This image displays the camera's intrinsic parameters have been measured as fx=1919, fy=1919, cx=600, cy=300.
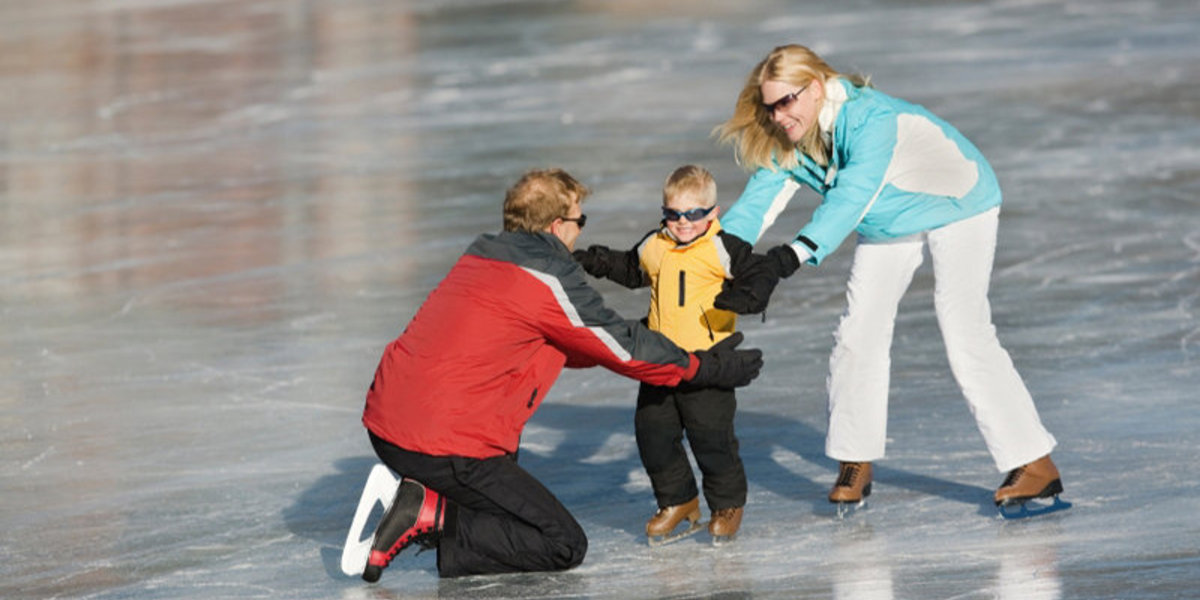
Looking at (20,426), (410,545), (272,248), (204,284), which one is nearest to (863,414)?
(410,545)

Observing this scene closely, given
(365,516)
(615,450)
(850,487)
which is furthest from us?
(615,450)

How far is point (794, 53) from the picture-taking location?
18.6 feet

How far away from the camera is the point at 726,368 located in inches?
216

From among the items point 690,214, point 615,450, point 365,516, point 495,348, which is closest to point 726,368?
point 690,214

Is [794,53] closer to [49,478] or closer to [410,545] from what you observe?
[410,545]

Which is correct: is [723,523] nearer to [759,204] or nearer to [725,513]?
[725,513]

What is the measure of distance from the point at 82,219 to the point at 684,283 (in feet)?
26.2

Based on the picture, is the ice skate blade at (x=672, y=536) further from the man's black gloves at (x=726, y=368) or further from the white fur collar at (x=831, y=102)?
the white fur collar at (x=831, y=102)

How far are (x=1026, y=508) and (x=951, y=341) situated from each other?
0.55 m

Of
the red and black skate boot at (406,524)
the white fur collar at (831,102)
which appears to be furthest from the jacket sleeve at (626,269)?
the red and black skate boot at (406,524)

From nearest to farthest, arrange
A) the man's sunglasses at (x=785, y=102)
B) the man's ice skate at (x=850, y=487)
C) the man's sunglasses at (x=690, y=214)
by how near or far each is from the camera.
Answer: the man's sunglasses at (x=690, y=214), the man's sunglasses at (x=785, y=102), the man's ice skate at (x=850, y=487)

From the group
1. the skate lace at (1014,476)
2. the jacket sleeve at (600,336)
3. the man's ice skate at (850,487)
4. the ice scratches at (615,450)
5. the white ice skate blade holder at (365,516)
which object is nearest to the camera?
the jacket sleeve at (600,336)

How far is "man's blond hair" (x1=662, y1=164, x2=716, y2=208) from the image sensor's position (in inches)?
216

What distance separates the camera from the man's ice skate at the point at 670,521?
572cm
